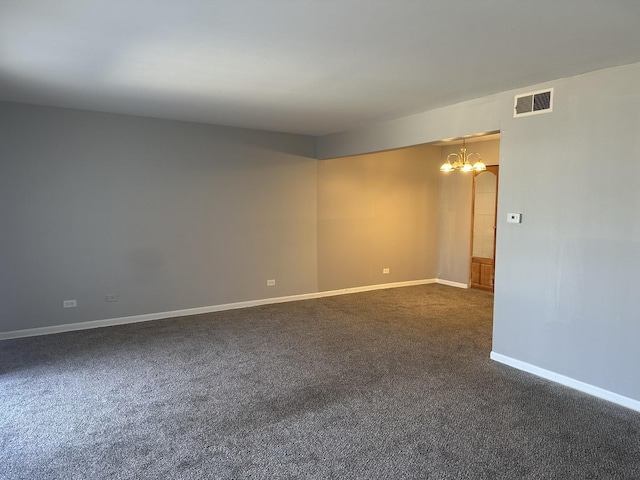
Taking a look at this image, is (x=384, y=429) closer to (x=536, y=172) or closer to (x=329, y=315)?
(x=536, y=172)

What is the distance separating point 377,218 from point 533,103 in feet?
13.0

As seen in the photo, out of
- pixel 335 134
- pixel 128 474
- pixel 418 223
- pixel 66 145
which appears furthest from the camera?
pixel 418 223

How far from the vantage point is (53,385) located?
3.50 meters

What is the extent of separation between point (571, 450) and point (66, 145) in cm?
571

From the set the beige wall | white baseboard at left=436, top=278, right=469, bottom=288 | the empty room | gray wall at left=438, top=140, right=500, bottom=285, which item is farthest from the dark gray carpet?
gray wall at left=438, top=140, right=500, bottom=285

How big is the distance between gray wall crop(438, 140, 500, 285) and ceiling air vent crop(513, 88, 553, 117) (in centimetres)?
364

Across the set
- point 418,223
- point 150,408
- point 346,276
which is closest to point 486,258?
point 418,223

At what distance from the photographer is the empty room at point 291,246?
249 cm

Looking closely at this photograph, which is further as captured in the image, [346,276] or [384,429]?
[346,276]

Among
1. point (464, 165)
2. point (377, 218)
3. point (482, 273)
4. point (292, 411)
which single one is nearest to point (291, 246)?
point (377, 218)

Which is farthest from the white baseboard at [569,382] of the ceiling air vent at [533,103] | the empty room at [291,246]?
the ceiling air vent at [533,103]

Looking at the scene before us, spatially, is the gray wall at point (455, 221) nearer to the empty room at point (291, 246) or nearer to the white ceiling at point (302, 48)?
the empty room at point (291, 246)

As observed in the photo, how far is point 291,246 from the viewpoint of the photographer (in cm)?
664

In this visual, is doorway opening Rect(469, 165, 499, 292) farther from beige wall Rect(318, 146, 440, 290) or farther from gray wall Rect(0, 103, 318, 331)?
gray wall Rect(0, 103, 318, 331)
